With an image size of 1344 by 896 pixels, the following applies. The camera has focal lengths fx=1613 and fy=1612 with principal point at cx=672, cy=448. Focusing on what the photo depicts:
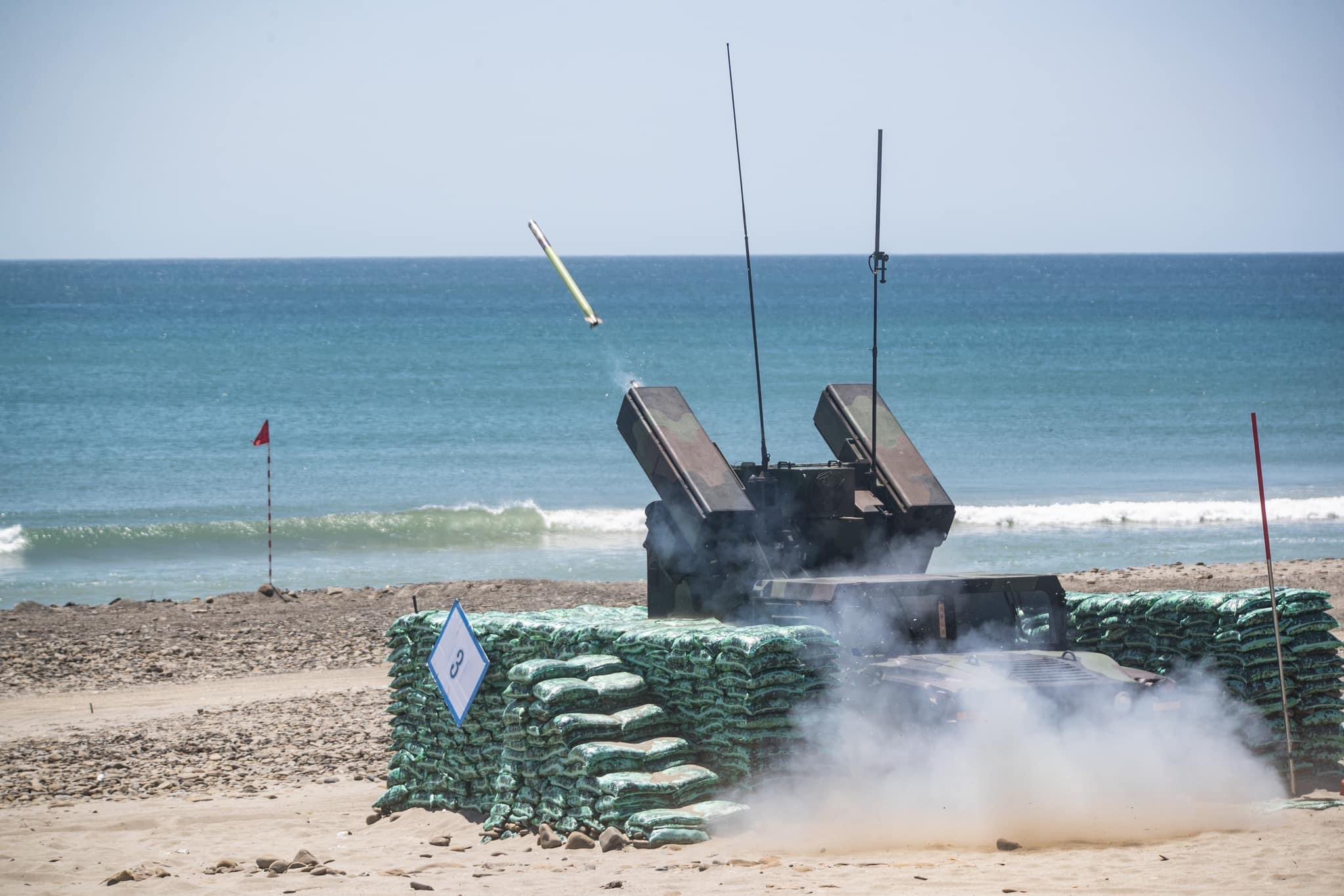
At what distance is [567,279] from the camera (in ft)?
45.2

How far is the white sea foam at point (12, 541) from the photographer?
3312cm

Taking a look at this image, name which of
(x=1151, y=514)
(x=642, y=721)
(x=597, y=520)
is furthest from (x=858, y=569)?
(x=1151, y=514)

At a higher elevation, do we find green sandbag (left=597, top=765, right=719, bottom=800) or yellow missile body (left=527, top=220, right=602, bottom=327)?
yellow missile body (left=527, top=220, right=602, bottom=327)

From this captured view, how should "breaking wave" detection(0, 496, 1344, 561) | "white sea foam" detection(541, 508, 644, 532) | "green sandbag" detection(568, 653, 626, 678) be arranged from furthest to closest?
"white sea foam" detection(541, 508, 644, 532) < "breaking wave" detection(0, 496, 1344, 561) < "green sandbag" detection(568, 653, 626, 678)

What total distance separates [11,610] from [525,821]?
1665 centimetres

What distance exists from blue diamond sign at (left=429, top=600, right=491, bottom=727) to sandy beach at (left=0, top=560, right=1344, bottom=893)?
968 millimetres

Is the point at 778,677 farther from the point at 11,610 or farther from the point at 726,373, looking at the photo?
the point at 726,373

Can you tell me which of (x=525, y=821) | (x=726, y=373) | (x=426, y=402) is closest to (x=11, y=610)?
(x=525, y=821)

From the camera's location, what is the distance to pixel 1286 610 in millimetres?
11352

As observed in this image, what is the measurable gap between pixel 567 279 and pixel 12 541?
78.1 ft

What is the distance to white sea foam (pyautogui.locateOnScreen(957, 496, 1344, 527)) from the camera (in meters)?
35.5

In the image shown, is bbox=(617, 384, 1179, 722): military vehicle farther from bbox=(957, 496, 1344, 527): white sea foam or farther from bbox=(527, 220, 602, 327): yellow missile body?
bbox=(957, 496, 1344, 527): white sea foam

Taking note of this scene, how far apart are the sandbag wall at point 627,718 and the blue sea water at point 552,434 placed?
2.39 metres

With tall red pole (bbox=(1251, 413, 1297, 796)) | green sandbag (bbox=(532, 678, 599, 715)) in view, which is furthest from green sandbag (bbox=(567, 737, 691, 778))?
tall red pole (bbox=(1251, 413, 1297, 796))
